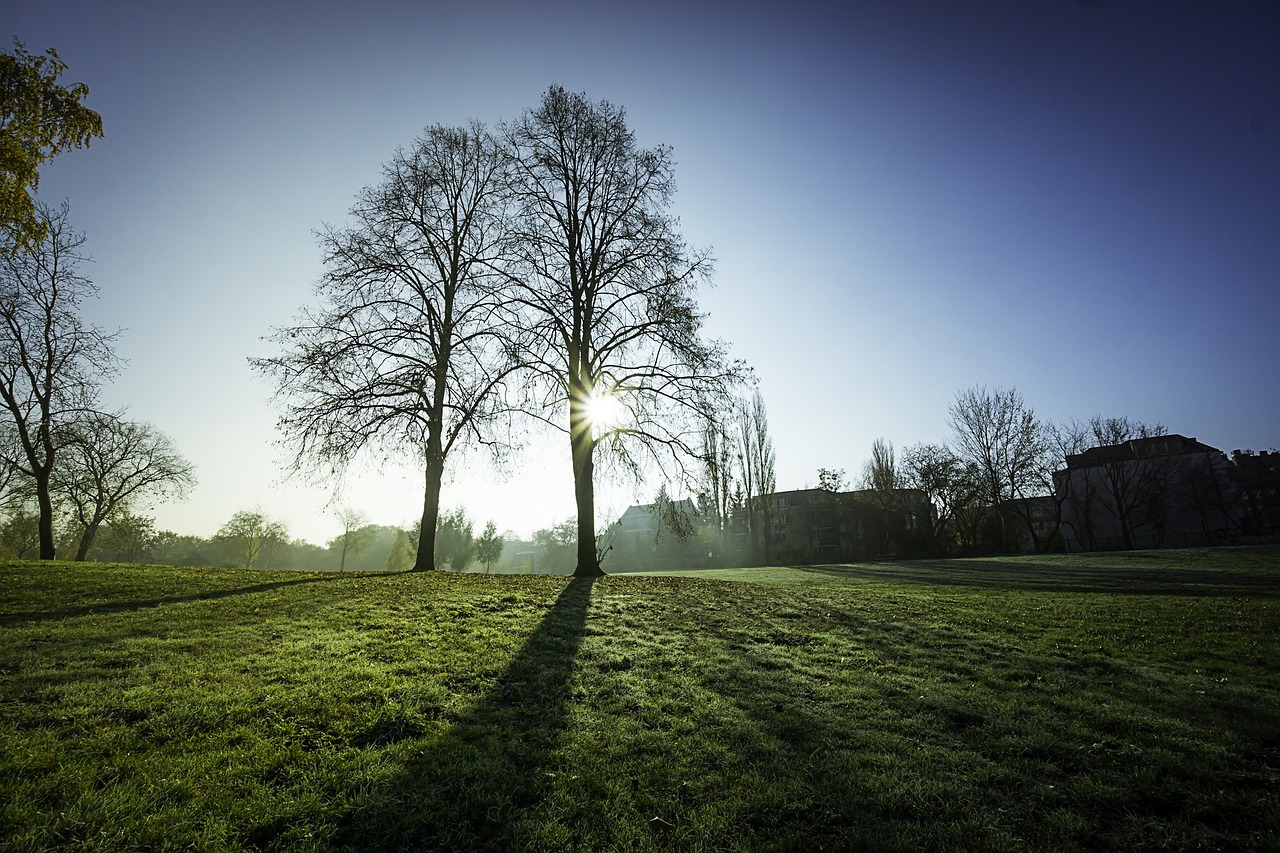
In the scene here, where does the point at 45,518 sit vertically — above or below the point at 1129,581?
above

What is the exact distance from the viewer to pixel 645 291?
19281 millimetres

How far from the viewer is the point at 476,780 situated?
406 centimetres

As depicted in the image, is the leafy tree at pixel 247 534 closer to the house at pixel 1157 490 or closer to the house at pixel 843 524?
the house at pixel 843 524

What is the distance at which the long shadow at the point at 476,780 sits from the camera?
3.37 metres

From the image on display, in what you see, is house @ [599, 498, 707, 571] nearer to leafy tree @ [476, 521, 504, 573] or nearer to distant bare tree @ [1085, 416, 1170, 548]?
leafy tree @ [476, 521, 504, 573]

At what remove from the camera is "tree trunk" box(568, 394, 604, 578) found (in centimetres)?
1834

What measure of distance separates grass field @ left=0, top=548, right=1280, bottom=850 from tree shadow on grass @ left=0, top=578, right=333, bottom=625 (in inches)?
4.8

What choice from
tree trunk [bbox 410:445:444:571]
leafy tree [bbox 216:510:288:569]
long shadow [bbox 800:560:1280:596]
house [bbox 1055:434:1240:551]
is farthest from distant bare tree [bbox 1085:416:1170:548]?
leafy tree [bbox 216:510:288:569]

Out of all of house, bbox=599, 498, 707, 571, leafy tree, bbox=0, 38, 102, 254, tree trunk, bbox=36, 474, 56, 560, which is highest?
leafy tree, bbox=0, 38, 102, 254

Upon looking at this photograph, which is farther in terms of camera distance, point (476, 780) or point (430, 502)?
point (430, 502)

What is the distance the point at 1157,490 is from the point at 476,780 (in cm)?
6992

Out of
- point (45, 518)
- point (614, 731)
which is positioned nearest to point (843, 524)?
point (614, 731)

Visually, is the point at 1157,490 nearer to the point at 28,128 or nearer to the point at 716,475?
the point at 716,475

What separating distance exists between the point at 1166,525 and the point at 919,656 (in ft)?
222
